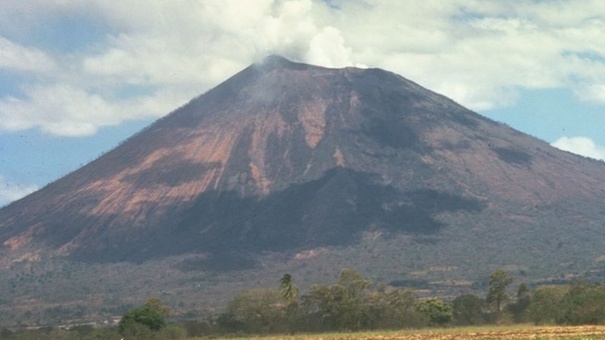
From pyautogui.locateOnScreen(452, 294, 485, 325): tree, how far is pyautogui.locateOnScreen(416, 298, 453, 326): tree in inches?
42.1

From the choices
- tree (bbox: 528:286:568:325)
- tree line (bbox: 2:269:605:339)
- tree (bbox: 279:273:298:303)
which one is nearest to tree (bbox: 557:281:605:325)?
tree line (bbox: 2:269:605:339)

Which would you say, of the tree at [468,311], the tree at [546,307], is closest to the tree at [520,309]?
the tree at [546,307]

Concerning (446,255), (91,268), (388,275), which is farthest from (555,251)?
(91,268)

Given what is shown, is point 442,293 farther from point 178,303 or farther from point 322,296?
point 322,296

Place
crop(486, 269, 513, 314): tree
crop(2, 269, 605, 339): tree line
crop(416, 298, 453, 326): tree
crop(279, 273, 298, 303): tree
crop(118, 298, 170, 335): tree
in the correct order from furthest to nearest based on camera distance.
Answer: crop(279, 273, 298, 303): tree → crop(486, 269, 513, 314): tree → crop(416, 298, 453, 326): tree → crop(2, 269, 605, 339): tree line → crop(118, 298, 170, 335): tree

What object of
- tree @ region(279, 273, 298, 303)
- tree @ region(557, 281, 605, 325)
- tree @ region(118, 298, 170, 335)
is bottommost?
tree @ region(557, 281, 605, 325)

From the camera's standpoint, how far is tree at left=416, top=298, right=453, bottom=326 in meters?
87.8

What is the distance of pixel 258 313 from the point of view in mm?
85688

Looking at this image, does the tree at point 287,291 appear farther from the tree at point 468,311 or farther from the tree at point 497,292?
the tree at point 497,292

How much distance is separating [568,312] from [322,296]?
2059 cm

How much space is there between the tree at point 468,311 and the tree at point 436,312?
107 centimetres

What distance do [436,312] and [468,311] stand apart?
3880mm

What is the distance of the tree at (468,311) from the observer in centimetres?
8912

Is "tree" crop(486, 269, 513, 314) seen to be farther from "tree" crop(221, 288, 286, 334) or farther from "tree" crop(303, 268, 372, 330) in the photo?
"tree" crop(221, 288, 286, 334)
